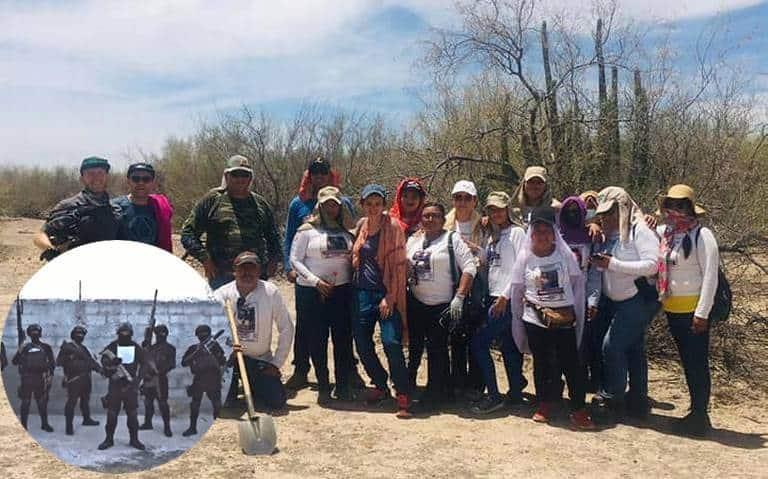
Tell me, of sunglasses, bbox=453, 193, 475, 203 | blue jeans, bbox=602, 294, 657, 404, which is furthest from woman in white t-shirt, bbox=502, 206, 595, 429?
sunglasses, bbox=453, 193, 475, 203

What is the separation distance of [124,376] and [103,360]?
109 millimetres

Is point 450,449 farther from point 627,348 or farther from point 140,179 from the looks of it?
point 140,179

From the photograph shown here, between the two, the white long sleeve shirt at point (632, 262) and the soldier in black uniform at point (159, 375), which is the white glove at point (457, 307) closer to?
the white long sleeve shirt at point (632, 262)

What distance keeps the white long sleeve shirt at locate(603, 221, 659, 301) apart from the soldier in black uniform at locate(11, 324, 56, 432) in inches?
153

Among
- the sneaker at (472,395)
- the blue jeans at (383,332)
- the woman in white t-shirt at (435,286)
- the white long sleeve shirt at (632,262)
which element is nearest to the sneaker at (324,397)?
the blue jeans at (383,332)

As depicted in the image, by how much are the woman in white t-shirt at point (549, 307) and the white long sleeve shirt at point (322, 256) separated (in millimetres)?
1356

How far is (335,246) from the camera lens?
582cm

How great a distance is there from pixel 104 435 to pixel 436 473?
2323 mm

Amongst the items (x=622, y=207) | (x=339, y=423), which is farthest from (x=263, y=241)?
(x=622, y=207)

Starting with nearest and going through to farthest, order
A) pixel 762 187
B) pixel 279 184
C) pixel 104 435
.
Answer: pixel 104 435
pixel 762 187
pixel 279 184

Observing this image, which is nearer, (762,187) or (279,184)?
(762,187)

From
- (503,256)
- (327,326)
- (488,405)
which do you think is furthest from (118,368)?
(488,405)

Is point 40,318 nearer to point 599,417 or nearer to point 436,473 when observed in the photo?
point 436,473

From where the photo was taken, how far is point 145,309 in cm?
300
